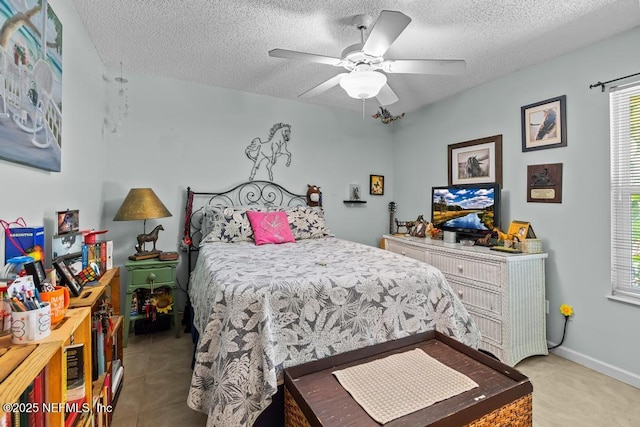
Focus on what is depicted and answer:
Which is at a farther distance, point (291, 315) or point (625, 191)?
point (625, 191)

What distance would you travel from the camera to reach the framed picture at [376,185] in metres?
4.31

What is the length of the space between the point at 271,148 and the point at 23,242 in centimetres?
268

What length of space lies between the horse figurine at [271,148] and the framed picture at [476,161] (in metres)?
1.97

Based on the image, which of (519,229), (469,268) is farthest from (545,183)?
(469,268)

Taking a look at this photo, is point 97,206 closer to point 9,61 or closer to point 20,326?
point 9,61

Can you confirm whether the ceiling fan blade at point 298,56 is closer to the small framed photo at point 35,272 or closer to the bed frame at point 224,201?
the small framed photo at point 35,272

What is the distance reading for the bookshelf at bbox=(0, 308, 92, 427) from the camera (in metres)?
0.62

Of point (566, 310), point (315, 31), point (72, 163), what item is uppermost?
point (315, 31)

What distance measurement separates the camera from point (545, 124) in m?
2.64

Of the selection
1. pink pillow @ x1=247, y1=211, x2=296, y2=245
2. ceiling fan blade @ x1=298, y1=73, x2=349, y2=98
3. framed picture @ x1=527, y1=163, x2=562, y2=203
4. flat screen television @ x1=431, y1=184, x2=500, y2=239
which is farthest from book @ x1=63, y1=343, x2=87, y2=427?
framed picture @ x1=527, y1=163, x2=562, y2=203

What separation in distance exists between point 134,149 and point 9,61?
2.00 meters

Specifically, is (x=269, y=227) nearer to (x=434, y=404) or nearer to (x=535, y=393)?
(x=434, y=404)

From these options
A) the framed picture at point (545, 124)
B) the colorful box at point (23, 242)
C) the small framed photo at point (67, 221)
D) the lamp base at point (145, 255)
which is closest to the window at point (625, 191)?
the framed picture at point (545, 124)

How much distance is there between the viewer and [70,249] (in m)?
1.49
